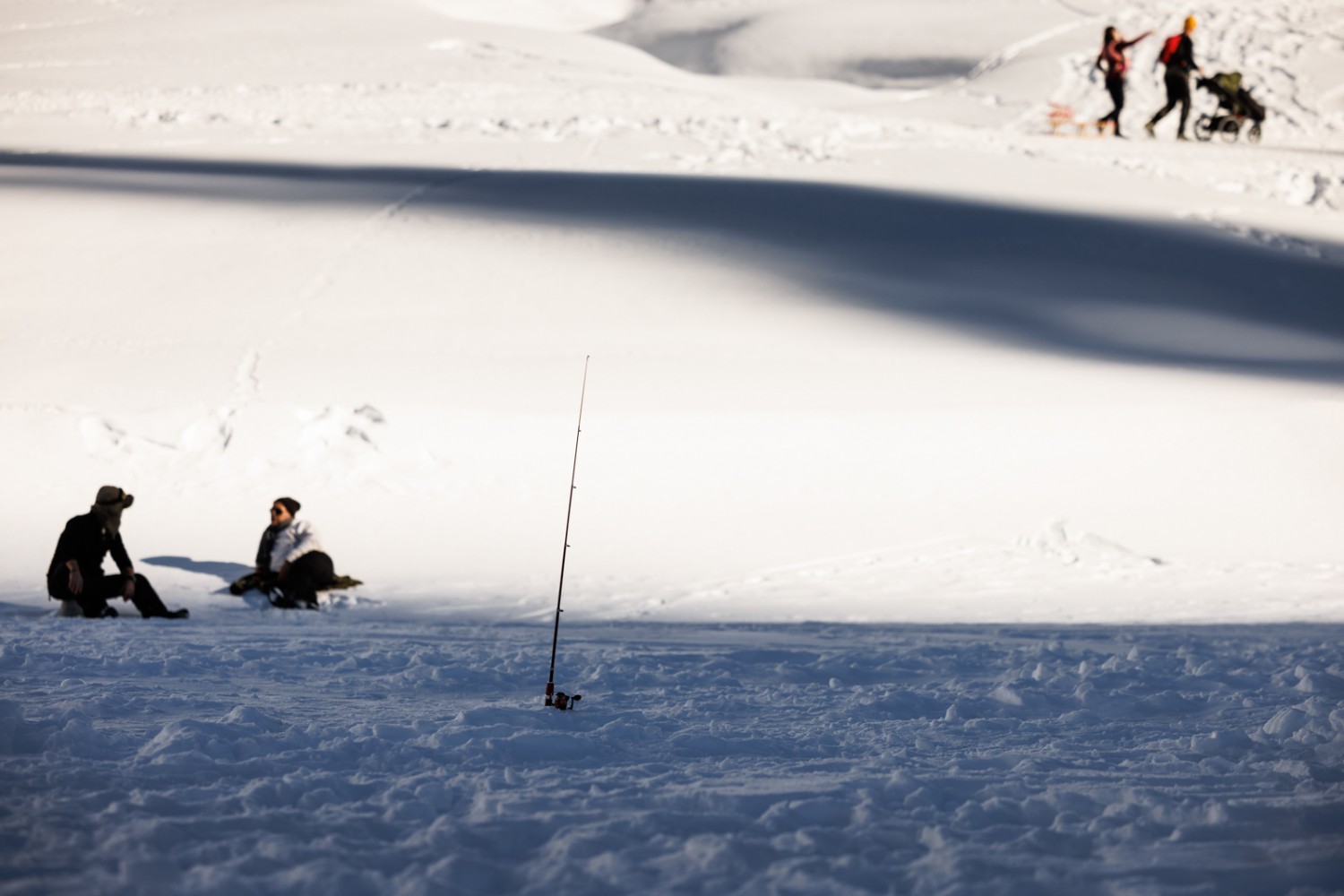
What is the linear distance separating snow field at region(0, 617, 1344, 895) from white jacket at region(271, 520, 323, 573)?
3.11ft

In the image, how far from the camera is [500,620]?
6383 millimetres


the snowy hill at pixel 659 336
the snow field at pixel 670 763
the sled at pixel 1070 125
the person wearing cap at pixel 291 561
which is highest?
the sled at pixel 1070 125

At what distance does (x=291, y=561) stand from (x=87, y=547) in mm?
984

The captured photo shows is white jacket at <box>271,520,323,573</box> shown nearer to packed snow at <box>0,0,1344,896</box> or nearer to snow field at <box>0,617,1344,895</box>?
packed snow at <box>0,0,1344,896</box>

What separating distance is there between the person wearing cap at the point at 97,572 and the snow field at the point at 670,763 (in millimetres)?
301

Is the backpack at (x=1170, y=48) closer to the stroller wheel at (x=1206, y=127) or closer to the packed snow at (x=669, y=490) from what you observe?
the packed snow at (x=669, y=490)

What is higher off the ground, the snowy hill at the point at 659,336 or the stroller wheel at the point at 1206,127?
the stroller wheel at the point at 1206,127

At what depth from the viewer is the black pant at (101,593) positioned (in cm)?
602

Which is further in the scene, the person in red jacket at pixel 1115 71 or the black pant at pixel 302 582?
the person in red jacket at pixel 1115 71

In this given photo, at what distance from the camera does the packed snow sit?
334 cm

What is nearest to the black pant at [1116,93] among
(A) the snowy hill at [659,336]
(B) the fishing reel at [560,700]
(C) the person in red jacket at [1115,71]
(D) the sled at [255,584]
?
(C) the person in red jacket at [1115,71]

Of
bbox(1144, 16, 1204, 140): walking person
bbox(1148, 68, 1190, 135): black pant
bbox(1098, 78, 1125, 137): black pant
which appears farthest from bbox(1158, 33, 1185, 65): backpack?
bbox(1098, 78, 1125, 137): black pant

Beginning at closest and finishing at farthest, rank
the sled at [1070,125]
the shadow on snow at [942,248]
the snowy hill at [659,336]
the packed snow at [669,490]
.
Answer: the packed snow at [669,490] → the snowy hill at [659,336] → the shadow on snow at [942,248] → the sled at [1070,125]

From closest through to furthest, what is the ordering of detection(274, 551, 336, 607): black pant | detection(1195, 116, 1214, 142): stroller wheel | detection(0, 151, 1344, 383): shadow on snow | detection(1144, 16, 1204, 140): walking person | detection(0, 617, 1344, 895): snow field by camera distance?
detection(0, 617, 1344, 895): snow field → detection(274, 551, 336, 607): black pant → detection(0, 151, 1344, 383): shadow on snow → detection(1144, 16, 1204, 140): walking person → detection(1195, 116, 1214, 142): stroller wheel
